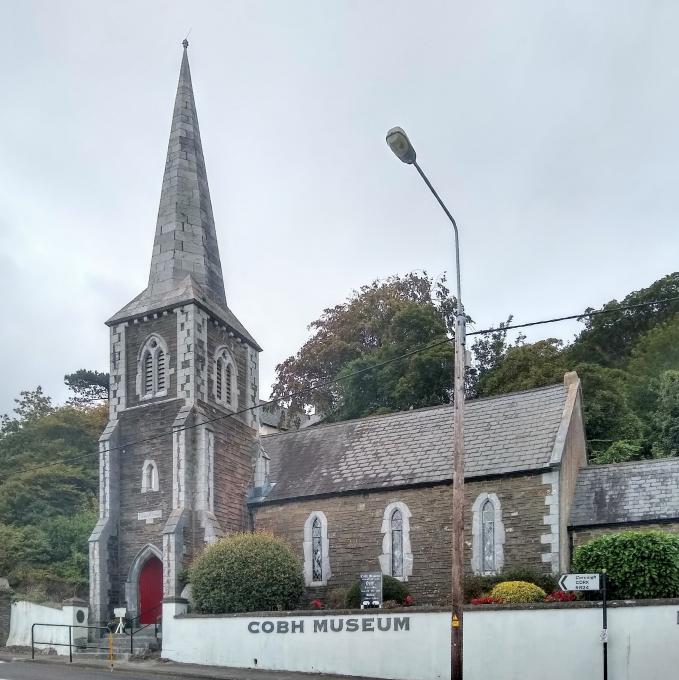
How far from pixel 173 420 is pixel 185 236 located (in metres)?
7.69

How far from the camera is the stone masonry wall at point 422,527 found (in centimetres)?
2509

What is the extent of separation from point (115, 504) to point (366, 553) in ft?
28.5

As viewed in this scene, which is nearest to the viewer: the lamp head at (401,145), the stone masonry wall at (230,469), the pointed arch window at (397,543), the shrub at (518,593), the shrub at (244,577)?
the lamp head at (401,145)

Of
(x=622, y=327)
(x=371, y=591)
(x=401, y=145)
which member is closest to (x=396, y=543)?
(x=371, y=591)

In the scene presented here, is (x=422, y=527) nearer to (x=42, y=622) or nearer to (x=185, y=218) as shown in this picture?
(x=42, y=622)

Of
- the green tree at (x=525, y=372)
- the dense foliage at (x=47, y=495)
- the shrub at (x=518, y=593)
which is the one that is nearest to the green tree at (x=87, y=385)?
the dense foliage at (x=47, y=495)

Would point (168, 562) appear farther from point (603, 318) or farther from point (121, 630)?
point (603, 318)

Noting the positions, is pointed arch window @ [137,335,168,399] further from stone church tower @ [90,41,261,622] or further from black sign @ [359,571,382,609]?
black sign @ [359,571,382,609]

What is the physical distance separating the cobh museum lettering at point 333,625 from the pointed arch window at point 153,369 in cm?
1043

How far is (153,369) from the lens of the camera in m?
31.1

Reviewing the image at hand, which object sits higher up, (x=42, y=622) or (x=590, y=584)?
(x=590, y=584)

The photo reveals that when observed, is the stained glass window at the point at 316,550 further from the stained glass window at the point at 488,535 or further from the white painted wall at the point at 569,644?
the white painted wall at the point at 569,644

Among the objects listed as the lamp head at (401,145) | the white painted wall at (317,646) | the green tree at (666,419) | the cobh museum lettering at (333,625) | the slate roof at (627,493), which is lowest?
the white painted wall at (317,646)

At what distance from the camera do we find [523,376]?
41438 mm
